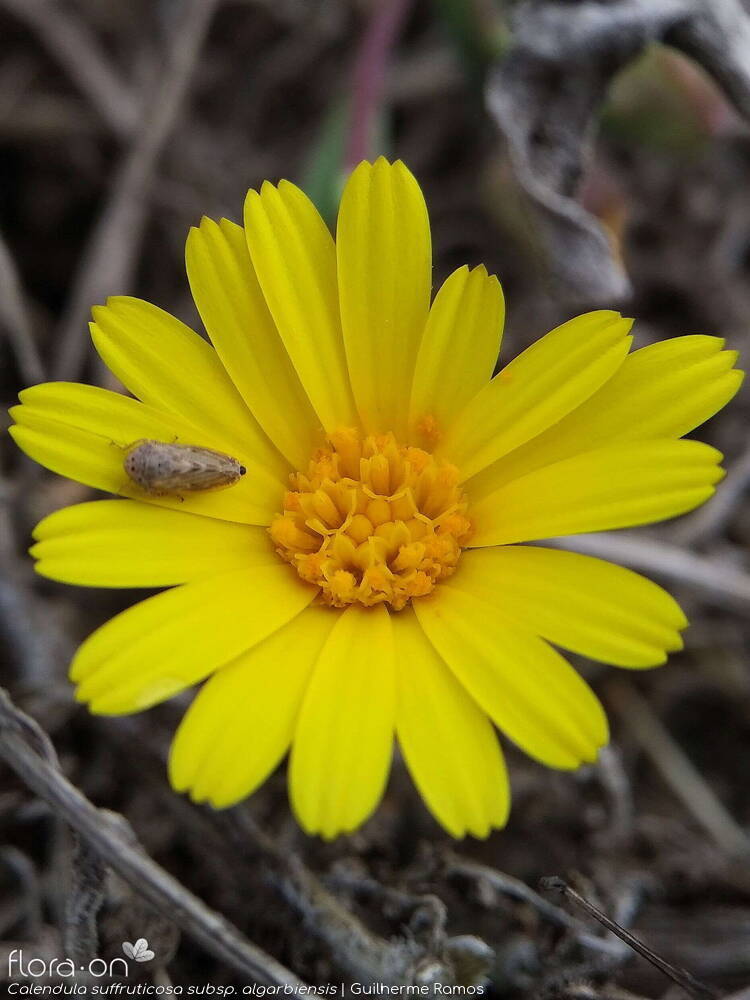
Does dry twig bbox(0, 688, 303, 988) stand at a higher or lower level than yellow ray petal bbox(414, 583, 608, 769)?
lower

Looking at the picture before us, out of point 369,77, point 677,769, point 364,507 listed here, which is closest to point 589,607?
point 364,507

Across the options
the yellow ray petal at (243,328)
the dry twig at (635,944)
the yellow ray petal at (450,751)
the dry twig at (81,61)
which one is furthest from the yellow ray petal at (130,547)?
the dry twig at (81,61)

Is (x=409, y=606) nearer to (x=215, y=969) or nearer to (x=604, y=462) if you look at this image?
(x=604, y=462)

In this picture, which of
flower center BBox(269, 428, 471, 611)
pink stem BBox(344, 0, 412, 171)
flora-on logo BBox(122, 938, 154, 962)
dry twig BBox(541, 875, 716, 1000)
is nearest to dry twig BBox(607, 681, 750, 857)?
dry twig BBox(541, 875, 716, 1000)

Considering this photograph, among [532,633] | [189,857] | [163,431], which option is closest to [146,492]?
[163,431]

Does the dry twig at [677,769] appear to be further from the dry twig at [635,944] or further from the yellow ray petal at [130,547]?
the yellow ray petal at [130,547]

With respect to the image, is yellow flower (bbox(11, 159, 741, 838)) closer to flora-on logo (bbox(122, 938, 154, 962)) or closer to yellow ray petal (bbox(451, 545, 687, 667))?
yellow ray petal (bbox(451, 545, 687, 667))
